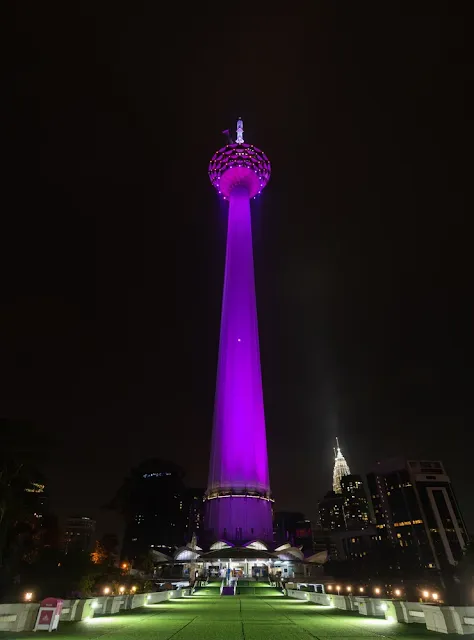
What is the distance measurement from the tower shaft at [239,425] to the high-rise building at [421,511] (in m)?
104

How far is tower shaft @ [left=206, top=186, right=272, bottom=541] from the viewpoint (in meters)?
66.9

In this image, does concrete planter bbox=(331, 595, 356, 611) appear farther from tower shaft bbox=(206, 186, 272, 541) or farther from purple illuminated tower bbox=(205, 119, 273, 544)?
tower shaft bbox=(206, 186, 272, 541)

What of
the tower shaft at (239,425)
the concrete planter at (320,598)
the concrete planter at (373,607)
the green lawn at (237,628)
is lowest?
the green lawn at (237,628)

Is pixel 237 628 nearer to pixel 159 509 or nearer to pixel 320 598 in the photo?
pixel 320 598

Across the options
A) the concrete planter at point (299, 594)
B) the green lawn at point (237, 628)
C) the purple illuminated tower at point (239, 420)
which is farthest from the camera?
the purple illuminated tower at point (239, 420)

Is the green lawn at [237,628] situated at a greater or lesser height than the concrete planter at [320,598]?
lesser

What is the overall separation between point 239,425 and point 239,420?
87cm

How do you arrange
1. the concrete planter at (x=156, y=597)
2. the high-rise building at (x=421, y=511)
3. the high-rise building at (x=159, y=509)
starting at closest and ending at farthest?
the concrete planter at (x=156, y=597) < the high-rise building at (x=159, y=509) < the high-rise building at (x=421, y=511)

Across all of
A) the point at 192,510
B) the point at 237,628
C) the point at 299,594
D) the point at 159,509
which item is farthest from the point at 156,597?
the point at 192,510

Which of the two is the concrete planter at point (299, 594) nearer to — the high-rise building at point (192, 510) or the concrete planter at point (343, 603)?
the concrete planter at point (343, 603)

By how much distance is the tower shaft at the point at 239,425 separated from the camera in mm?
66938

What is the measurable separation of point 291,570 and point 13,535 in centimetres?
3357

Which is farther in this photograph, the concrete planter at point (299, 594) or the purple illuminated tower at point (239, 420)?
the purple illuminated tower at point (239, 420)

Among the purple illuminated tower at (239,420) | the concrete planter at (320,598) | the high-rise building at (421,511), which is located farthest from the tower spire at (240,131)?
the high-rise building at (421,511)
